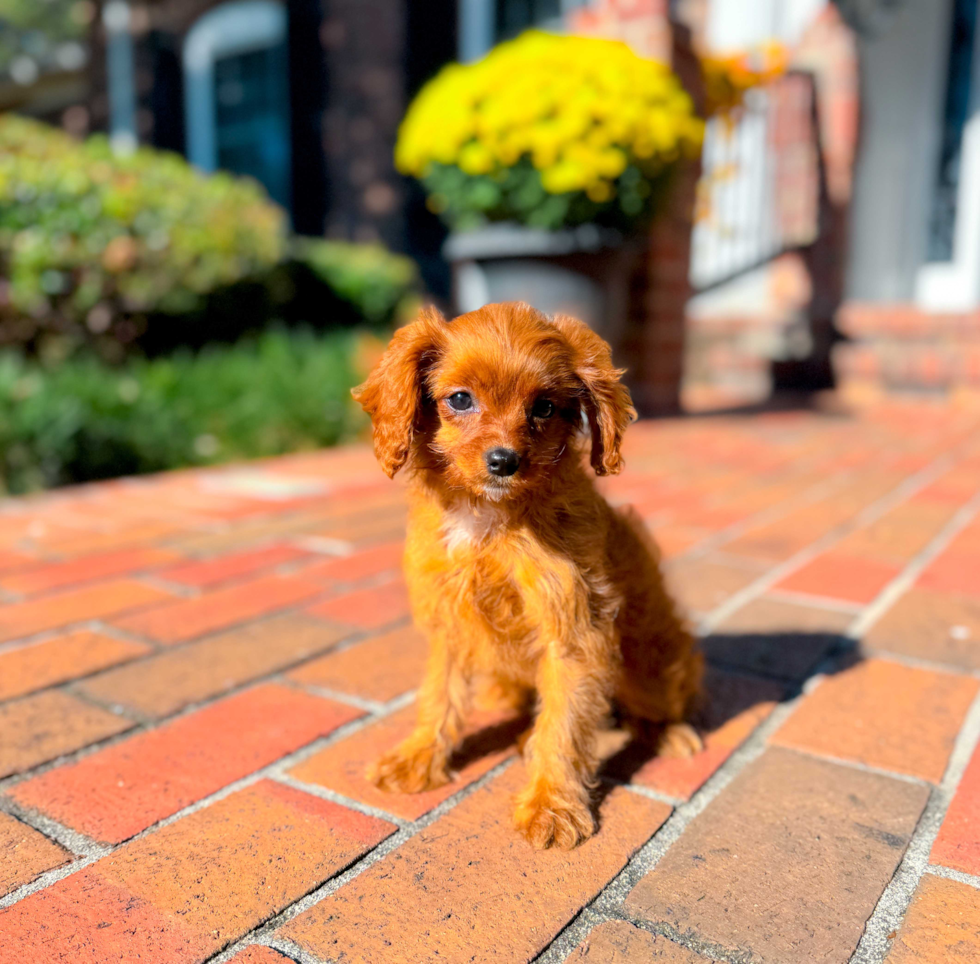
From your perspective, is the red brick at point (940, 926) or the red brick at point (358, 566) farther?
the red brick at point (358, 566)

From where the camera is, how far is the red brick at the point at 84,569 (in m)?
3.34

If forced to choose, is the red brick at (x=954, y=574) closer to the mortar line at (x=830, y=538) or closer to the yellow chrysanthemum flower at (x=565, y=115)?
the mortar line at (x=830, y=538)

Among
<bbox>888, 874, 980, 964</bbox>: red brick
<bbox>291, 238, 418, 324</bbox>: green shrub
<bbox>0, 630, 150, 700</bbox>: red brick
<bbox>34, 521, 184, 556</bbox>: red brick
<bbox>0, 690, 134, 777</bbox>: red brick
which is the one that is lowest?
<bbox>888, 874, 980, 964</bbox>: red brick

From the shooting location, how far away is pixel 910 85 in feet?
33.2

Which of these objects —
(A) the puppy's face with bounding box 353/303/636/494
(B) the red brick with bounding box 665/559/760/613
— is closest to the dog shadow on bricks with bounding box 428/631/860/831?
(B) the red brick with bounding box 665/559/760/613

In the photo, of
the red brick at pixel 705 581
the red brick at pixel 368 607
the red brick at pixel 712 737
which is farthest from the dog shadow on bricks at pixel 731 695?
the red brick at pixel 368 607

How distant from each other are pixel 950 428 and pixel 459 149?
4521 mm

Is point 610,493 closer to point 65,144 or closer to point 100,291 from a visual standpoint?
point 100,291

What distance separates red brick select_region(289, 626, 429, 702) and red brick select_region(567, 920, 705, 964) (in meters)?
1.07

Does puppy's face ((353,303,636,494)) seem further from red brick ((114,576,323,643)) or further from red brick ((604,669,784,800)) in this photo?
red brick ((114,576,323,643))

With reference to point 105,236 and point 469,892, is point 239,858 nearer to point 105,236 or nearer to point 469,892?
point 469,892

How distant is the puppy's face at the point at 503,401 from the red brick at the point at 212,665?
3.74 ft

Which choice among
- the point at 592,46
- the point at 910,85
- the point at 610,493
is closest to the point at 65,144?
the point at 592,46

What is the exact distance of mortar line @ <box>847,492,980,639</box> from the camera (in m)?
3.08
